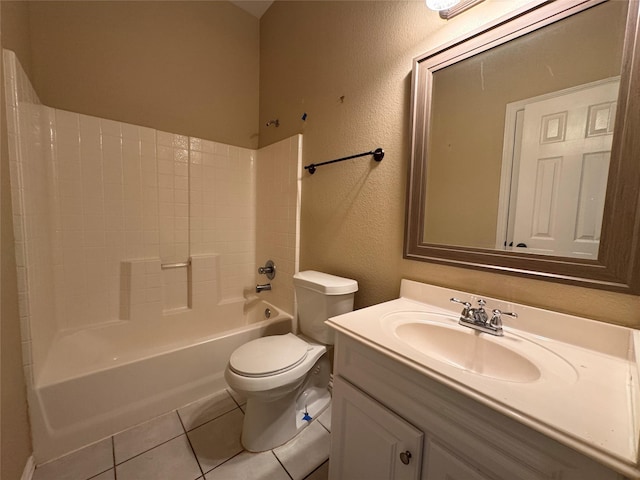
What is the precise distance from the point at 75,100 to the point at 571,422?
252 centimetres

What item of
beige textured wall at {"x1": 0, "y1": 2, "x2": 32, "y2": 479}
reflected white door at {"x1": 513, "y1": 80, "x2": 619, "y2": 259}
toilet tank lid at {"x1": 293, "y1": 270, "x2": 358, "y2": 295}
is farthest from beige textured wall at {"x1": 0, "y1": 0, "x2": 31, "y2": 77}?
reflected white door at {"x1": 513, "y1": 80, "x2": 619, "y2": 259}

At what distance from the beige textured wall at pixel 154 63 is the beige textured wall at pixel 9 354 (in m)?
0.45

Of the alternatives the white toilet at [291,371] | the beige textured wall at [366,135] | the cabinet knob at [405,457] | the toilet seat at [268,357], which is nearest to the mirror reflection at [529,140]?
the beige textured wall at [366,135]

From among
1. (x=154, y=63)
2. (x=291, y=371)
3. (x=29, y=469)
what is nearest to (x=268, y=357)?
(x=291, y=371)

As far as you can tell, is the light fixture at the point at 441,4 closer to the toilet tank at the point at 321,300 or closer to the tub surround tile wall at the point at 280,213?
the tub surround tile wall at the point at 280,213

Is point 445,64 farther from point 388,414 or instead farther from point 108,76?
point 108,76

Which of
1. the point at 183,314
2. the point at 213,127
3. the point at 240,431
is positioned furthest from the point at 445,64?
the point at 183,314

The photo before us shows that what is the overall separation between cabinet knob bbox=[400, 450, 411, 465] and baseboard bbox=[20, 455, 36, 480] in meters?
1.51

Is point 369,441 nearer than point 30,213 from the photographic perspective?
Yes

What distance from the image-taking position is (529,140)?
0.88m

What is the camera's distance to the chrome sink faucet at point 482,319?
84cm

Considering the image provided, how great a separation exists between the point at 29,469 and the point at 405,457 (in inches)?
62.0

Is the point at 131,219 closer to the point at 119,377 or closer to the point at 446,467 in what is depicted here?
the point at 119,377

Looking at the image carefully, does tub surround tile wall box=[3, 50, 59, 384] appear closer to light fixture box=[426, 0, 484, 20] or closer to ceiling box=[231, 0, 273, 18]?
ceiling box=[231, 0, 273, 18]
